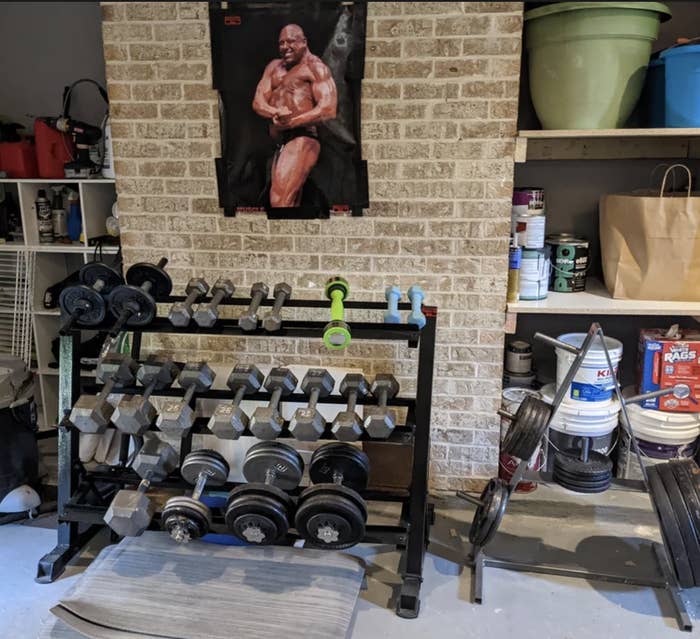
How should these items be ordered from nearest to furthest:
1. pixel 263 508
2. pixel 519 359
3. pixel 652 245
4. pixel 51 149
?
pixel 263 508, pixel 652 245, pixel 519 359, pixel 51 149

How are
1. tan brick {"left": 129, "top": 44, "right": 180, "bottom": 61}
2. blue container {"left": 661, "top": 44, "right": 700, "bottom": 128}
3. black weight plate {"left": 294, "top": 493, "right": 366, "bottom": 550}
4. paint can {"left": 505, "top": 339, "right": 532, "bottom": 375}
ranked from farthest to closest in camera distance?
paint can {"left": 505, "top": 339, "right": 532, "bottom": 375} → tan brick {"left": 129, "top": 44, "right": 180, "bottom": 61} → blue container {"left": 661, "top": 44, "right": 700, "bottom": 128} → black weight plate {"left": 294, "top": 493, "right": 366, "bottom": 550}

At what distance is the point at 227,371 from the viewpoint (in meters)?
2.37

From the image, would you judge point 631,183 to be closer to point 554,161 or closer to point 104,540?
point 554,161

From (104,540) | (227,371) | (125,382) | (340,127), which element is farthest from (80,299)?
(340,127)

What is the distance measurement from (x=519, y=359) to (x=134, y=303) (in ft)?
4.89

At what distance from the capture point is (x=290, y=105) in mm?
2158

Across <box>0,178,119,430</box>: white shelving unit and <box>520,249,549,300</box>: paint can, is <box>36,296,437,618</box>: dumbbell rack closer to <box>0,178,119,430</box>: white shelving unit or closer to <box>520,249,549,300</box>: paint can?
<box>520,249,549,300</box>: paint can

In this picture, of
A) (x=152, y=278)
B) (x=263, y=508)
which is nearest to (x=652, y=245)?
(x=263, y=508)

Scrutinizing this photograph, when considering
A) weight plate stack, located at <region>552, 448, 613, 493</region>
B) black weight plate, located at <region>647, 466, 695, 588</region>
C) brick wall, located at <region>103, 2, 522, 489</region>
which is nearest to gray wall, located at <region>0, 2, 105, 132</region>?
brick wall, located at <region>103, 2, 522, 489</region>

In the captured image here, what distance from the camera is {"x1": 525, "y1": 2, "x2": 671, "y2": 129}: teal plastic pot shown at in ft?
6.39

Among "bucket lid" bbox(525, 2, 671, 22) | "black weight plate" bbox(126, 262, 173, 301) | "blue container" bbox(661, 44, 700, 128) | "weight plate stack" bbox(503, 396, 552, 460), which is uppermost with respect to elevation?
"bucket lid" bbox(525, 2, 671, 22)

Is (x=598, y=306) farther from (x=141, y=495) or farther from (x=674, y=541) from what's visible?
(x=141, y=495)

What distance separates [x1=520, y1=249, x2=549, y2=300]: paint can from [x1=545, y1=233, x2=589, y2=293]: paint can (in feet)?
0.40

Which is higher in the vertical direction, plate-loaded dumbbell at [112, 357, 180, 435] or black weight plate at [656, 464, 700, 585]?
plate-loaded dumbbell at [112, 357, 180, 435]
